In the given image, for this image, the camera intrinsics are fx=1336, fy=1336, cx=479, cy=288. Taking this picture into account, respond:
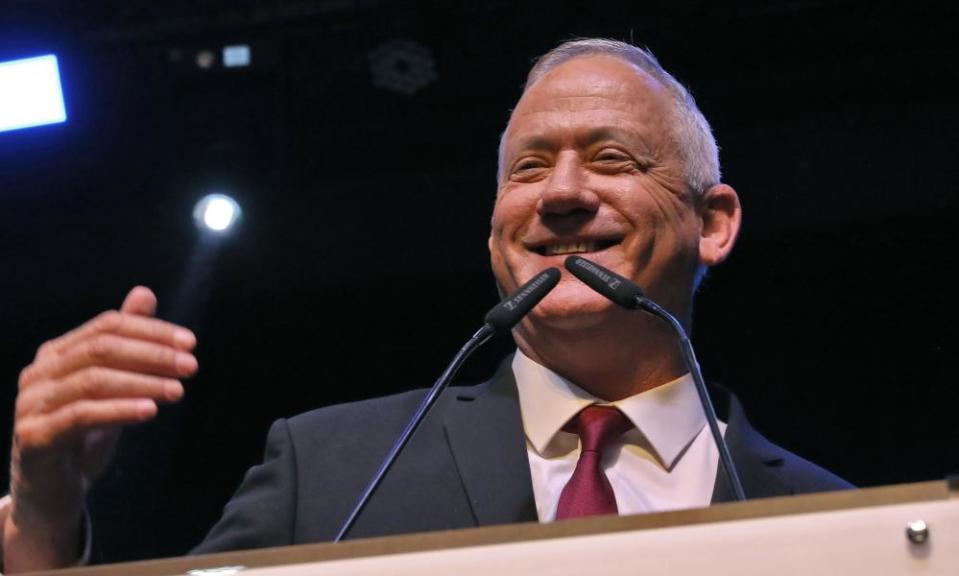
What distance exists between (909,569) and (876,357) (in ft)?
6.36

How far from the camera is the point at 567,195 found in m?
1.82

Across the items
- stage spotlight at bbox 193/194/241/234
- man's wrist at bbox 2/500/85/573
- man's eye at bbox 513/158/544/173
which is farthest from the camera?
stage spotlight at bbox 193/194/241/234

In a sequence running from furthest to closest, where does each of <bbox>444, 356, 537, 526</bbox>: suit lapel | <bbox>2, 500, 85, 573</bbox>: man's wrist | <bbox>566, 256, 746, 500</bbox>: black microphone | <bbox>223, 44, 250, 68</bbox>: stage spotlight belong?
<bbox>223, 44, 250, 68</bbox>: stage spotlight → <bbox>444, 356, 537, 526</bbox>: suit lapel → <bbox>566, 256, 746, 500</bbox>: black microphone → <bbox>2, 500, 85, 573</bbox>: man's wrist

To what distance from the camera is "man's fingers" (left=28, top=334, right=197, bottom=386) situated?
119 cm

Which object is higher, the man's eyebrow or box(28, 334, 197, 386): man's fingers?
the man's eyebrow

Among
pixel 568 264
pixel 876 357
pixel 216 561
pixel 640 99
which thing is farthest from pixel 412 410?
pixel 876 357

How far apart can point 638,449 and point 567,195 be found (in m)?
0.37

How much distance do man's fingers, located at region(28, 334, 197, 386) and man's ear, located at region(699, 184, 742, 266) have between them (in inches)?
39.9

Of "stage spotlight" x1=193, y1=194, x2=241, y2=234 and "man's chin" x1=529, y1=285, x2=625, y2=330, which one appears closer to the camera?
"man's chin" x1=529, y1=285, x2=625, y2=330

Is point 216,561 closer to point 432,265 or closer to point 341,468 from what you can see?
point 341,468

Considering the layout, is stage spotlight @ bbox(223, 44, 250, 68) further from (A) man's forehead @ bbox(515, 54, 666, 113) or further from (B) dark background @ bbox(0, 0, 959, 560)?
(A) man's forehead @ bbox(515, 54, 666, 113)

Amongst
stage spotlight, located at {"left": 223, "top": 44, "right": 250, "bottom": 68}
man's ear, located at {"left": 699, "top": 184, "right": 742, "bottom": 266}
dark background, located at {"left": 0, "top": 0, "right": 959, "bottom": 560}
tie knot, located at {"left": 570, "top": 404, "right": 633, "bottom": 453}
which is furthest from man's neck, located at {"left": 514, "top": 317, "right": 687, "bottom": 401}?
stage spotlight, located at {"left": 223, "top": 44, "right": 250, "bottom": 68}

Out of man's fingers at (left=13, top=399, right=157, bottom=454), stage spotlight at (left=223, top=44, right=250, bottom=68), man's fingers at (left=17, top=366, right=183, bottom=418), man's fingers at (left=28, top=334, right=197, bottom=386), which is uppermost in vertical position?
stage spotlight at (left=223, top=44, right=250, bottom=68)

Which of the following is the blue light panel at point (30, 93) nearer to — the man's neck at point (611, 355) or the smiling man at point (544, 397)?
the smiling man at point (544, 397)
